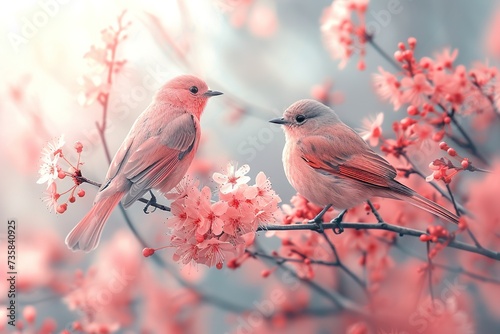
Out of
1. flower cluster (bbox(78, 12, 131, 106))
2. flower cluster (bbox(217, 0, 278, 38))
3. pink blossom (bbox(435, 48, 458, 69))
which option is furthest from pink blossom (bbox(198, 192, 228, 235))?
flower cluster (bbox(217, 0, 278, 38))

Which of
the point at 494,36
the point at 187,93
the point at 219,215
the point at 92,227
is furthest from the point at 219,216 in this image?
the point at 494,36

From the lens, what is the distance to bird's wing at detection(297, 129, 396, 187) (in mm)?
1104

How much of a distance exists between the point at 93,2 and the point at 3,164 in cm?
62

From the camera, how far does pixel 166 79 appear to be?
1301mm

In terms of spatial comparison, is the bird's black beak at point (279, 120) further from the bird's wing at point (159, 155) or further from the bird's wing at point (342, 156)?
the bird's wing at point (159, 155)

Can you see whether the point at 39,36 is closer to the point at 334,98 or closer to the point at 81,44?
the point at 81,44

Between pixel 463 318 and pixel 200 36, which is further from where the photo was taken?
pixel 200 36

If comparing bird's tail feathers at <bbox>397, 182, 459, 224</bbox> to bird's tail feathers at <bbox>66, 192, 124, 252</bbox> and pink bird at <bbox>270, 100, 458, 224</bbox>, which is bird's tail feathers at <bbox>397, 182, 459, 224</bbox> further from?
bird's tail feathers at <bbox>66, 192, 124, 252</bbox>

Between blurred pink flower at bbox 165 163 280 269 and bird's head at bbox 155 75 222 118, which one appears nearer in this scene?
blurred pink flower at bbox 165 163 280 269

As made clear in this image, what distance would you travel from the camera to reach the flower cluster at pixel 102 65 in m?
1.02

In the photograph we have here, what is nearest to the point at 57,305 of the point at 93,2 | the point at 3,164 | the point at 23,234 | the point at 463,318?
the point at 23,234

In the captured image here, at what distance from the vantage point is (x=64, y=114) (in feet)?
5.24

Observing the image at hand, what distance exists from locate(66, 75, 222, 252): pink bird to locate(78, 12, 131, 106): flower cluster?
92 millimetres

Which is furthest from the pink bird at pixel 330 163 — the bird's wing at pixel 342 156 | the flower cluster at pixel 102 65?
the flower cluster at pixel 102 65
